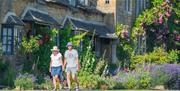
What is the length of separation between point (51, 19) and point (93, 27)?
6.79m

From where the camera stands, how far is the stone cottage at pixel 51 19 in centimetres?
2803

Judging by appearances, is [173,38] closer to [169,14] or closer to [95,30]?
[169,14]

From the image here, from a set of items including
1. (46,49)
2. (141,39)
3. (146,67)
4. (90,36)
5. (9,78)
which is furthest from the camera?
(141,39)

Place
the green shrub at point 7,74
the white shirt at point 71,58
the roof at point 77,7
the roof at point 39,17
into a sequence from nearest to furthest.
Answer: the white shirt at point 71,58
the green shrub at point 7,74
the roof at point 39,17
the roof at point 77,7

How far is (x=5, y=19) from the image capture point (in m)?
27.7

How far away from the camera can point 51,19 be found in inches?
1250

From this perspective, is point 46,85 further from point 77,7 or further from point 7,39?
point 77,7

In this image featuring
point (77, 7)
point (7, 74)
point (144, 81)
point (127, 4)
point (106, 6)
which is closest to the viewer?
point (7, 74)

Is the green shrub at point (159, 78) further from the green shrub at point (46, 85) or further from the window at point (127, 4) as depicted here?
the window at point (127, 4)

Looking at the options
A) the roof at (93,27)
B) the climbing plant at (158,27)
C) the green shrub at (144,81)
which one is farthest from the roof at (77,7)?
the green shrub at (144,81)

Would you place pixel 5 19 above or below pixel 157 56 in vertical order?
above

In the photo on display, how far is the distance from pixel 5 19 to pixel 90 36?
10.1 m

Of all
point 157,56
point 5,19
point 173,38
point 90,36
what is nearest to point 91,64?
point 5,19

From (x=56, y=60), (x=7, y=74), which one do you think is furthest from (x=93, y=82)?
(x=56, y=60)
